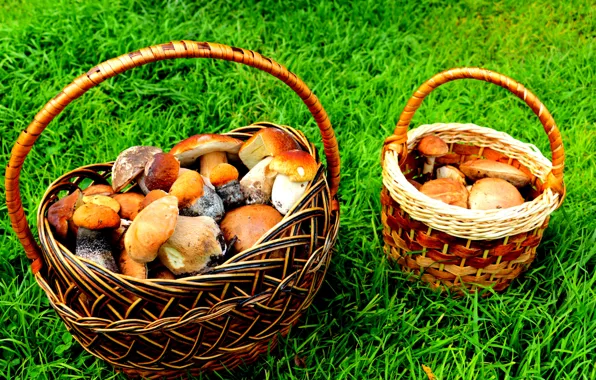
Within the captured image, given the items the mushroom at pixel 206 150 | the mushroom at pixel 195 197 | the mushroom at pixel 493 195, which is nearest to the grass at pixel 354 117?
the mushroom at pixel 493 195

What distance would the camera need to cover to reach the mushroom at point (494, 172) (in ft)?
7.32

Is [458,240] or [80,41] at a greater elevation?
[80,41]

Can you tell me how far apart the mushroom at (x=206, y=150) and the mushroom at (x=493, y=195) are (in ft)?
3.09

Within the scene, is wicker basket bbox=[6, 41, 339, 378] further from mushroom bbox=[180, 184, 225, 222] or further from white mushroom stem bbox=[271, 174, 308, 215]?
mushroom bbox=[180, 184, 225, 222]

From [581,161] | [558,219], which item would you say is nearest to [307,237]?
[558,219]

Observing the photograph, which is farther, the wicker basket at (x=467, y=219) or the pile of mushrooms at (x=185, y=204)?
the wicker basket at (x=467, y=219)

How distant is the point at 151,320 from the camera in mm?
1591

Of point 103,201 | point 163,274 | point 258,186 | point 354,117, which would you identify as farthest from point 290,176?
point 354,117

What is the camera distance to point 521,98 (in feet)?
6.37

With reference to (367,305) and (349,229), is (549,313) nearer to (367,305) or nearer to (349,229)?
(367,305)

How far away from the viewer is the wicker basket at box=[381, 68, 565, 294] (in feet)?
6.27

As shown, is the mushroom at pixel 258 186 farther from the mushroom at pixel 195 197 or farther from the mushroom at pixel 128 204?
the mushroom at pixel 128 204

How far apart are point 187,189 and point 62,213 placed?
1.35ft

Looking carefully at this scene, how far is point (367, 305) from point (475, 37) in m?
2.56
